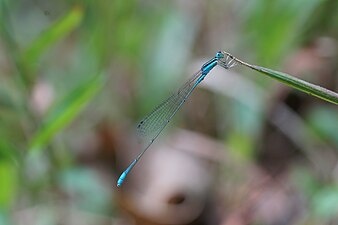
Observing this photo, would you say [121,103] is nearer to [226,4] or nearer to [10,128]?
[10,128]

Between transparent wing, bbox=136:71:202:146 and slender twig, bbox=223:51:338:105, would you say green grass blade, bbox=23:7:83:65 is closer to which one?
transparent wing, bbox=136:71:202:146

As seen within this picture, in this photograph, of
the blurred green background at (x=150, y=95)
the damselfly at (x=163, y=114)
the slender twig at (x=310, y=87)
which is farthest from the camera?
the blurred green background at (x=150, y=95)

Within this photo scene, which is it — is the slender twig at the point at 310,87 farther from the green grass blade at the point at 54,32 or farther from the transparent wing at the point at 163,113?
the green grass blade at the point at 54,32

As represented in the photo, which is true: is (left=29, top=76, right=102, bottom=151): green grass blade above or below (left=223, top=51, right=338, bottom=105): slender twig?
above

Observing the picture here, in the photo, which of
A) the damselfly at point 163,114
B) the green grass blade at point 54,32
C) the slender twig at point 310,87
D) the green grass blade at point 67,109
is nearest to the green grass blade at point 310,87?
the slender twig at point 310,87

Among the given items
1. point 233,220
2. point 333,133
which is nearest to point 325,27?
point 333,133

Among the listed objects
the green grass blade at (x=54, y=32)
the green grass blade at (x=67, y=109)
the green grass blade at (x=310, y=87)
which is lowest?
the green grass blade at (x=310, y=87)

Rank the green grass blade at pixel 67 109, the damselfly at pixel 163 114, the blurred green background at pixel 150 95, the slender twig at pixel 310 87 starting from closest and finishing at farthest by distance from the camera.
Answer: the slender twig at pixel 310 87, the damselfly at pixel 163 114, the green grass blade at pixel 67 109, the blurred green background at pixel 150 95

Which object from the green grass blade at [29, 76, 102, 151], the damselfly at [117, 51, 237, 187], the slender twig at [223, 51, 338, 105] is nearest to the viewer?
the slender twig at [223, 51, 338, 105]

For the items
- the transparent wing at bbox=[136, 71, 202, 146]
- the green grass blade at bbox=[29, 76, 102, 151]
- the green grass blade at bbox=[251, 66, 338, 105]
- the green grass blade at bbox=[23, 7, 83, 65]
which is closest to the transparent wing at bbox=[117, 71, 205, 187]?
the transparent wing at bbox=[136, 71, 202, 146]
